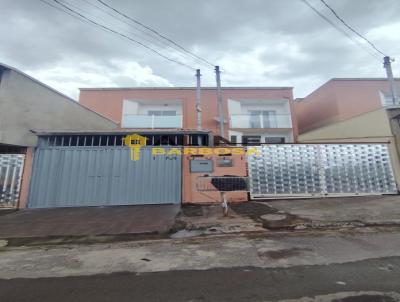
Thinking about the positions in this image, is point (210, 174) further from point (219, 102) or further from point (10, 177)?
point (219, 102)

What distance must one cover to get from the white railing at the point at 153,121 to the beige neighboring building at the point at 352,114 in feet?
33.9

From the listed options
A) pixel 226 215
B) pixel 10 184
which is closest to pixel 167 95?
pixel 10 184

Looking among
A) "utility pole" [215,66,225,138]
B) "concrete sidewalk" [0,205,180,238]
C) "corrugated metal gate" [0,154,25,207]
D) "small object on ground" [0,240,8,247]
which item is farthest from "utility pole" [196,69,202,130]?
"small object on ground" [0,240,8,247]

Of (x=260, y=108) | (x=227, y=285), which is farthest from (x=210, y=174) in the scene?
(x=260, y=108)

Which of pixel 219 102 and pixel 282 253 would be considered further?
pixel 219 102

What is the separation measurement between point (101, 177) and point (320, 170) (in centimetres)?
922

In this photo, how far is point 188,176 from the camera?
798cm

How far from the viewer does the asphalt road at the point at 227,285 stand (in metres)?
2.12

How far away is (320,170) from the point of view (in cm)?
816

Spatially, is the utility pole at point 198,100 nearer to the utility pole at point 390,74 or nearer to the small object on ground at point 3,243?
the small object on ground at point 3,243

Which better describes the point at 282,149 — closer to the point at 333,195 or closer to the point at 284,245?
the point at 333,195

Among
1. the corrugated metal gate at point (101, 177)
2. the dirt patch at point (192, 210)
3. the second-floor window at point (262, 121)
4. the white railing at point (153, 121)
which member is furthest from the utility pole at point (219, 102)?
the dirt patch at point (192, 210)

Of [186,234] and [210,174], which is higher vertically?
[210,174]

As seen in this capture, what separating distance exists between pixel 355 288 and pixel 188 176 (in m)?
6.25
